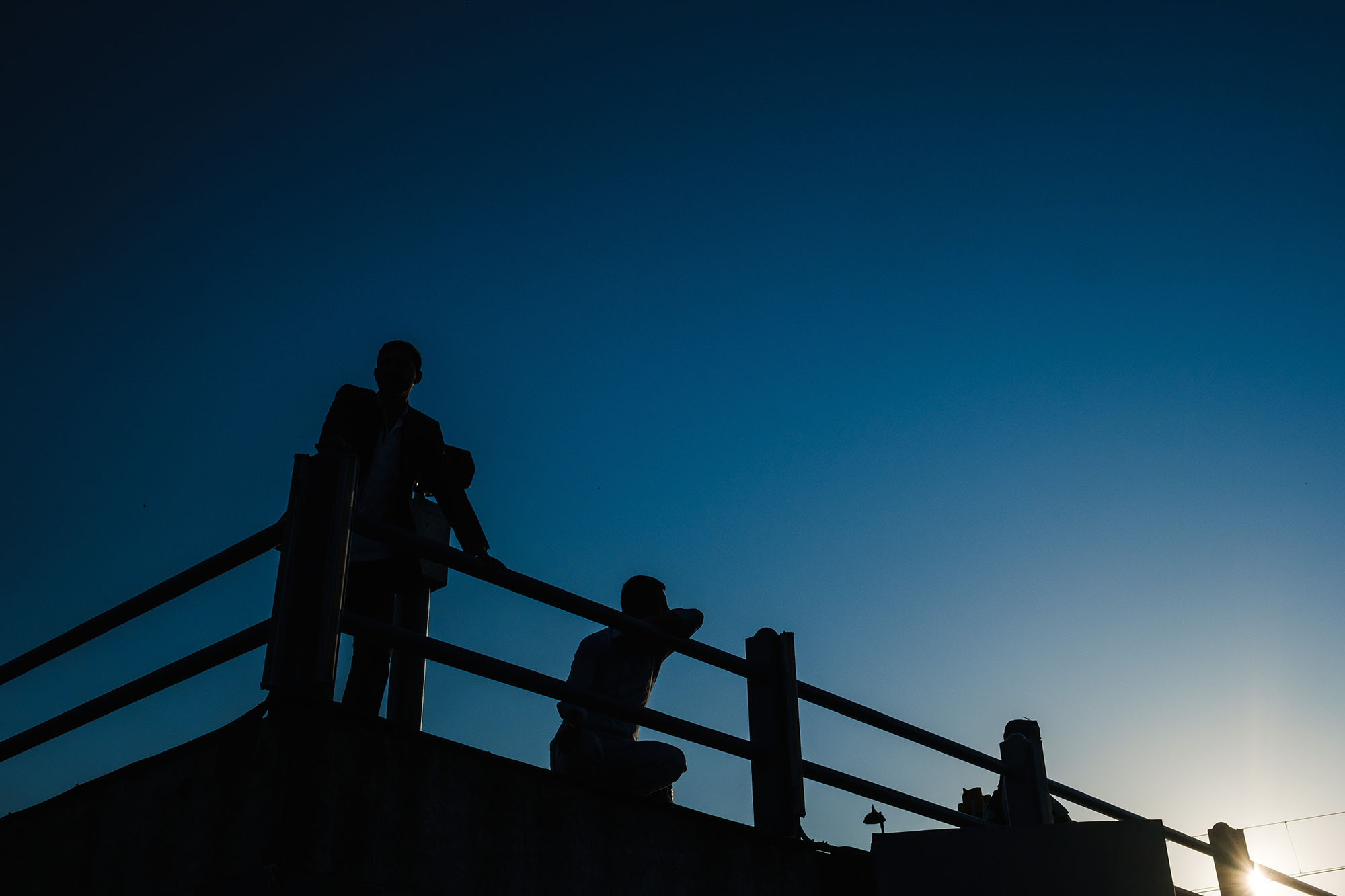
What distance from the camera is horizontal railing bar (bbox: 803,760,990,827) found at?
525cm

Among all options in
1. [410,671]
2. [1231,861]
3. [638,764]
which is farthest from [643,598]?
[1231,861]

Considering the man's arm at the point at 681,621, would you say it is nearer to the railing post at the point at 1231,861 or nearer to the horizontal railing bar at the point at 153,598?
the horizontal railing bar at the point at 153,598

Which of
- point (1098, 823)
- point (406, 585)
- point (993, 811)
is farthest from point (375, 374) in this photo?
point (993, 811)

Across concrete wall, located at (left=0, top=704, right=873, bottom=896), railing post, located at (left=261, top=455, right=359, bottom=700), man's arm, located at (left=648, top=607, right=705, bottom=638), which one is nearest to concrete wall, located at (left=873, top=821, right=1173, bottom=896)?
concrete wall, located at (left=0, top=704, right=873, bottom=896)

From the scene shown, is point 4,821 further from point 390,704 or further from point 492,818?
point 492,818

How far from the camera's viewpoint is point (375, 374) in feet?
16.8

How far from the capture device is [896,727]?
6.02 meters

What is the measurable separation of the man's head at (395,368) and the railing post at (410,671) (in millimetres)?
971

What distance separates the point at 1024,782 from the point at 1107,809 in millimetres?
1250

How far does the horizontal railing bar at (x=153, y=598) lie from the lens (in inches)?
153

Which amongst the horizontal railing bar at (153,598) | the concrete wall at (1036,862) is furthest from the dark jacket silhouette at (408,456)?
the concrete wall at (1036,862)

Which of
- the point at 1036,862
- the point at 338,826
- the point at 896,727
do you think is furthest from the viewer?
the point at 896,727

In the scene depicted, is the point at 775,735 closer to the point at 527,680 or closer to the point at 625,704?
the point at 625,704

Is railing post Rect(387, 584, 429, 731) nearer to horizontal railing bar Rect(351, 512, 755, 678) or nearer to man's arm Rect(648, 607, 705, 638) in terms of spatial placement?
horizontal railing bar Rect(351, 512, 755, 678)
